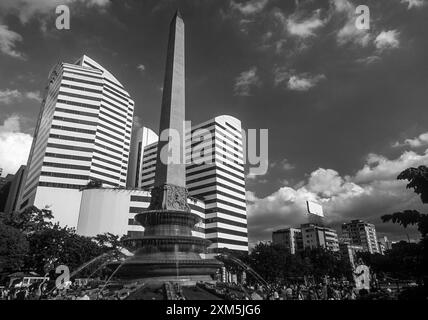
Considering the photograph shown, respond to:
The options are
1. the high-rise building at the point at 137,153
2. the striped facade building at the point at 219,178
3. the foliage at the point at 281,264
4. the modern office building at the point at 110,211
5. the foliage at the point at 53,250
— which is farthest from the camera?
the high-rise building at the point at 137,153

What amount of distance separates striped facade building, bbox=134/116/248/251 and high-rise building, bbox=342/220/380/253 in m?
119

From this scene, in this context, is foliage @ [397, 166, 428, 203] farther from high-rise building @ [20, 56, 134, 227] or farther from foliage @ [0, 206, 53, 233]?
high-rise building @ [20, 56, 134, 227]

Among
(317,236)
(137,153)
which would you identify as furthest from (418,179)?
(317,236)

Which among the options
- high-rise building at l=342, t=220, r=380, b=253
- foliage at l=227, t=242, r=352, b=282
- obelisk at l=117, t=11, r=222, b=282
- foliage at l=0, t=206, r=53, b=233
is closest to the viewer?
obelisk at l=117, t=11, r=222, b=282

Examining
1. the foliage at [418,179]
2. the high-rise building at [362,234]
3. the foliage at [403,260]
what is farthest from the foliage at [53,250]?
the high-rise building at [362,234]

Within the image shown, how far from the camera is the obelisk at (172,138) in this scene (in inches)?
1109

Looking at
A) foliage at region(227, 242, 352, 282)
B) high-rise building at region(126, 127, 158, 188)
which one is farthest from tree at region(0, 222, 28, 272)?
high-rise building at region(126, 127, 158, 188)

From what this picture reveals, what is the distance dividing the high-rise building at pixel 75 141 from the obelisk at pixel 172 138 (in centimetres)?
4760

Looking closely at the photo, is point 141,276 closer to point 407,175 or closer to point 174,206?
point 174,206

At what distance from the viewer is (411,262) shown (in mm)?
5348

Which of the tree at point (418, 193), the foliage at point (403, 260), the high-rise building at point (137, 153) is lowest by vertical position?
the foliage at point (403, 260)

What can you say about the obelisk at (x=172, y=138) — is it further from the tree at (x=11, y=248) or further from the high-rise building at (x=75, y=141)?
the high-rise building at (x=75, y=141)

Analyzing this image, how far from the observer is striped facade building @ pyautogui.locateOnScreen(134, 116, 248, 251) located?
83.8 metres
